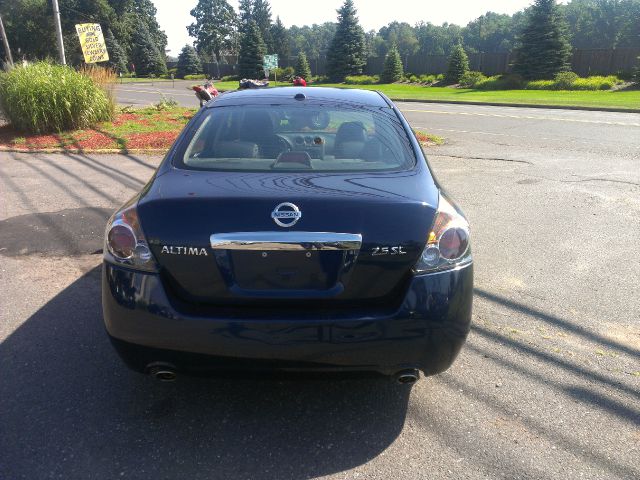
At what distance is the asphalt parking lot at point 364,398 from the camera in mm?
2422

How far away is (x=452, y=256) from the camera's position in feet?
8.05

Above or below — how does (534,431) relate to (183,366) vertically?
below

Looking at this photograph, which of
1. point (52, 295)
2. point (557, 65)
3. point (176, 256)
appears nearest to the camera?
point (176, 256)

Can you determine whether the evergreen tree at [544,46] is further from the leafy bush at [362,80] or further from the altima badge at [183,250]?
the altima badge at [183,250]

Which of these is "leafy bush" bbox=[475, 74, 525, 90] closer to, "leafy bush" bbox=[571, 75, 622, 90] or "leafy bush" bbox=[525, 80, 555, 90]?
"leafy bush" bbox=[525, 80, 555, 90]

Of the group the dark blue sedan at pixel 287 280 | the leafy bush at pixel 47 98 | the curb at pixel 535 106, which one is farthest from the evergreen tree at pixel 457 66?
the dark blue sedan at pixel 287 280

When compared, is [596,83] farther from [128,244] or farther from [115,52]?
[115,52]

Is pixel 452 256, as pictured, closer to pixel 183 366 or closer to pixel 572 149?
pixel 183 366

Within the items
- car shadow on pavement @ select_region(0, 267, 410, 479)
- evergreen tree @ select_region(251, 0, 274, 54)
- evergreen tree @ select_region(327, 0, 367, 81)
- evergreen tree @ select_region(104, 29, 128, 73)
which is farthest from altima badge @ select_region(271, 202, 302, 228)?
evergreen tree @ select_region(251, 0, 274, 54)

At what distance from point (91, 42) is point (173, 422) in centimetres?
1628

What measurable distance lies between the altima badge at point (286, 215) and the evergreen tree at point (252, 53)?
192ft

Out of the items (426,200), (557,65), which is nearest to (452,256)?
(426,200)

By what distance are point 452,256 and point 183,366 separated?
1340mm

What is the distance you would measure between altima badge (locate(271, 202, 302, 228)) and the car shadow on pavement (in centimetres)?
75
